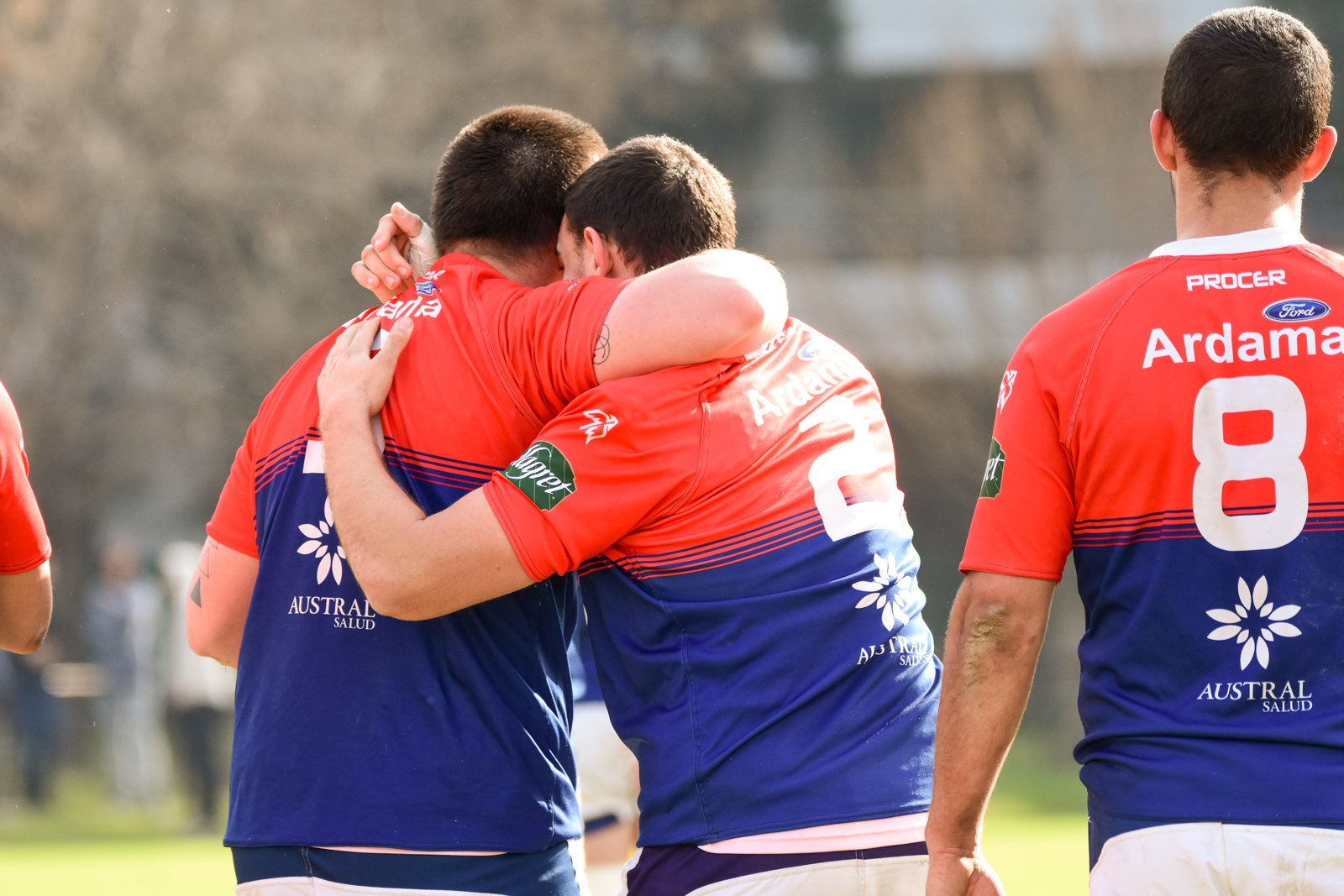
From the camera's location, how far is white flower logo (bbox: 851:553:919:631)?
9.68 feet

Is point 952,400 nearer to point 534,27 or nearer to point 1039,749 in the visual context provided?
point 1039,749

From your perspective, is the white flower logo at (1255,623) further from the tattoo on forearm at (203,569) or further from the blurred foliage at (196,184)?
→ the blurred foliage at (196,184)

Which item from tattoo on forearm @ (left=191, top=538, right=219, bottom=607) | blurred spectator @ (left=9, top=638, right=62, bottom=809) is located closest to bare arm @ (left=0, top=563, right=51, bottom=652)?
tattoo on forearm @ (left=191, top=538, right=219, bottom=607)

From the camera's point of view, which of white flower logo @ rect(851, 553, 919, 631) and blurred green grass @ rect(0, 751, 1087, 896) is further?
blurred green grass @ rect(0, 751, 1087, 896)

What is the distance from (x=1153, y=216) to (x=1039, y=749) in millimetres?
8448

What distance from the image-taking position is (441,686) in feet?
9.58

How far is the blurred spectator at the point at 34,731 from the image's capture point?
16.5m

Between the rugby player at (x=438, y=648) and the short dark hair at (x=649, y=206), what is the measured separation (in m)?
0.17

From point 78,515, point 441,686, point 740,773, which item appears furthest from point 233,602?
point 78,515

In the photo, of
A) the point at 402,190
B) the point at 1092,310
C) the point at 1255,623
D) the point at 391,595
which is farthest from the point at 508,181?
the point at 402,190

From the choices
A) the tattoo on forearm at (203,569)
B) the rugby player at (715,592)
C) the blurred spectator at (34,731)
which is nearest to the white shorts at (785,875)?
the rugby player at (715,592)

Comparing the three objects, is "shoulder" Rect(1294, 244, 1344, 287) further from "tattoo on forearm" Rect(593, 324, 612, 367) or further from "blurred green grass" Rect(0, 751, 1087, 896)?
"blurred green grass" Rect(0, 751, 1087, 896)

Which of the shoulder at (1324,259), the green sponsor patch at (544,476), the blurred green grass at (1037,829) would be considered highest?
the shoulder at (1324,259)

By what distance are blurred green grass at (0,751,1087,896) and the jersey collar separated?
7.54 m
